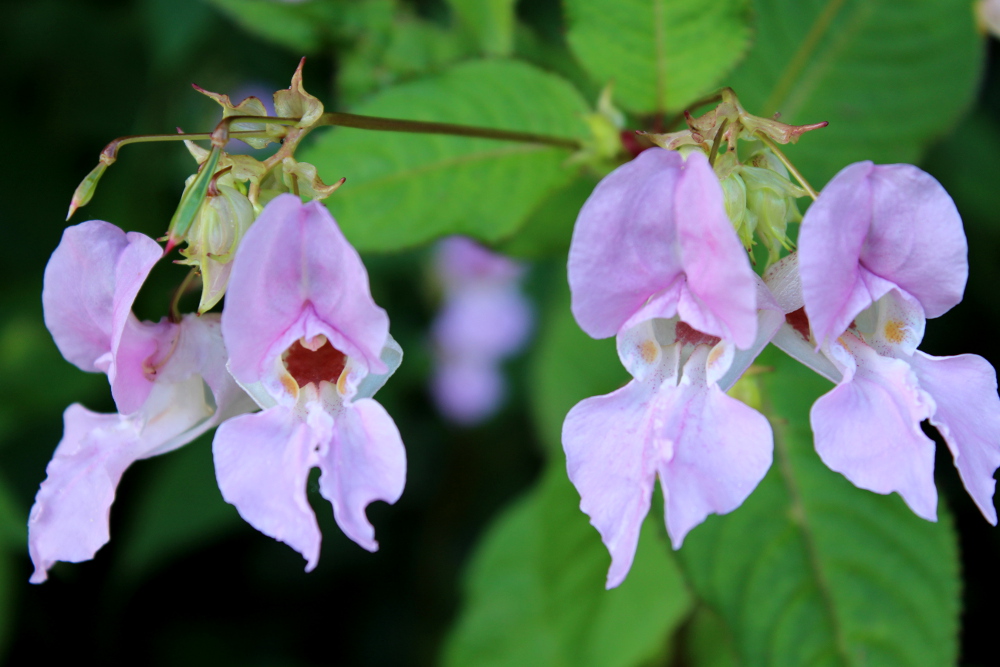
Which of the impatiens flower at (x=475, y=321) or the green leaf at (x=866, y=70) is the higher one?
the green leaf at (x=866, y=70)

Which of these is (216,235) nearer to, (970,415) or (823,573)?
(970,415)

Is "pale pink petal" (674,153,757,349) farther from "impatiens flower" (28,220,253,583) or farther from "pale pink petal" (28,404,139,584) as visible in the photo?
"pale pink petal" (28,404,139,584)

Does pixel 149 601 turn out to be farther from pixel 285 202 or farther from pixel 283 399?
pixel 285 202

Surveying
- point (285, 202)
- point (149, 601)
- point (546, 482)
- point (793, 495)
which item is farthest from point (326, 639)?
point (285, 202)

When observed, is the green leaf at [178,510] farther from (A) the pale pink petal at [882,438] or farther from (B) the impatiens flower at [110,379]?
(A) the pale pink petal at [882,438]

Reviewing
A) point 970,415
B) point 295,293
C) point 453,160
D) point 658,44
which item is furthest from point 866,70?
point 295,293

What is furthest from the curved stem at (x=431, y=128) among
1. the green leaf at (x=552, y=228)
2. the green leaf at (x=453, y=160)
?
the green leaf at (x=552, y=228)
